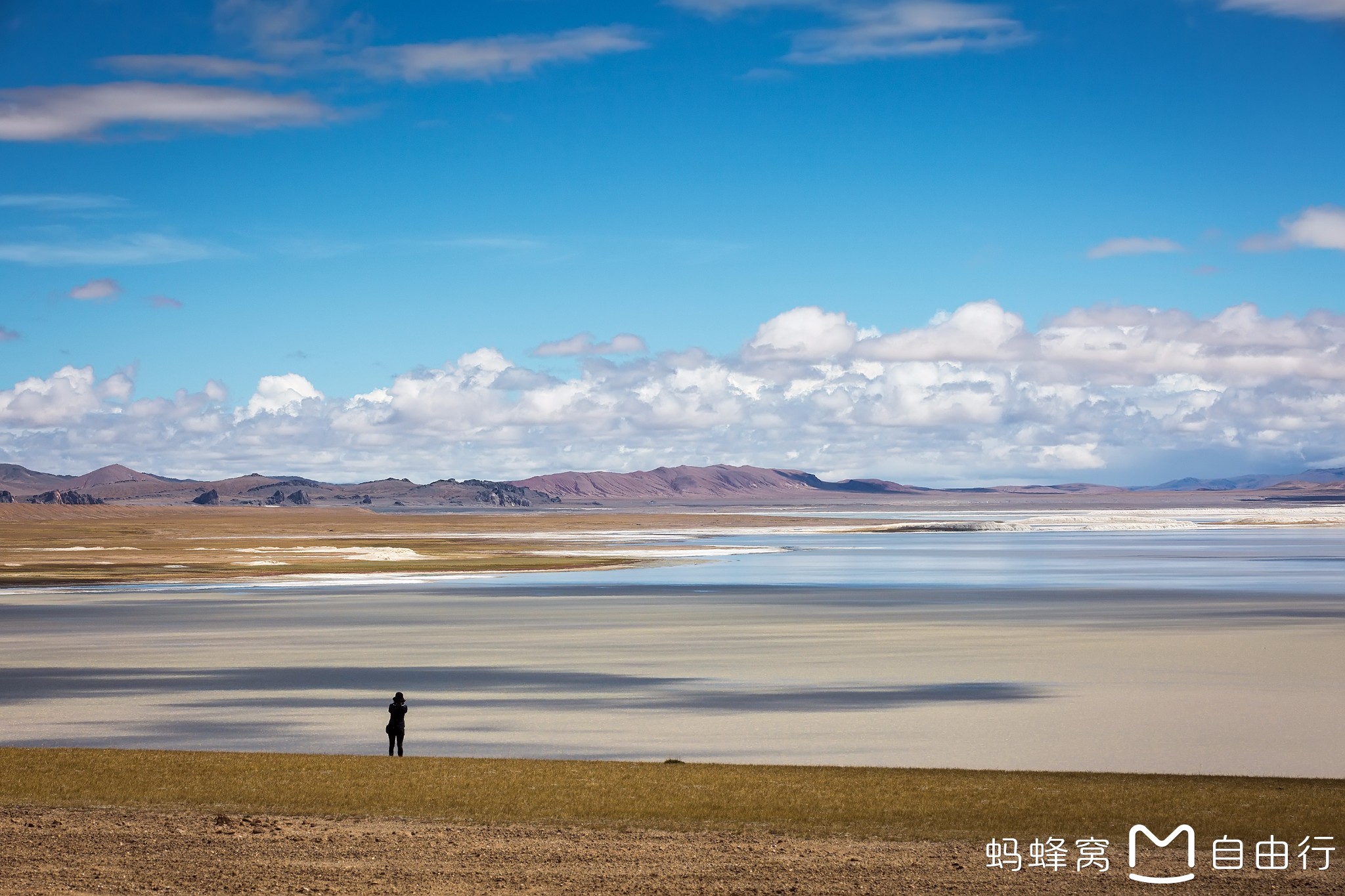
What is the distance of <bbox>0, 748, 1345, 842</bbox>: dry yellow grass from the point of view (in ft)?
49.1

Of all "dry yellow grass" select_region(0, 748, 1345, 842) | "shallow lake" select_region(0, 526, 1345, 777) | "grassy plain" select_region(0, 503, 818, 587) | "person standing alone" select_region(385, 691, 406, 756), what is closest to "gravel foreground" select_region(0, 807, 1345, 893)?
"dry yellow grass" select_region(0, 748, 1345, 842)

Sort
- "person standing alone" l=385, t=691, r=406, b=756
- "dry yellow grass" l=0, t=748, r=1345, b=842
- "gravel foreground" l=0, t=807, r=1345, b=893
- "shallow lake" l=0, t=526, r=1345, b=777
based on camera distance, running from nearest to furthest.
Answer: "gravel foreground" l=0, t=807, r=1345, b=893 → "dry yellow grass" l=0, t=748, r=1345, b=842 → "person standing alone" l=385, t=691, r=406, b=756 → "shallow lake" l=0, t=526, r=1345, b=777

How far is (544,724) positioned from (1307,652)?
851 inches

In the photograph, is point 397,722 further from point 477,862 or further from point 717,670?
point 717,670

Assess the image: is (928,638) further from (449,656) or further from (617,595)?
(617,595)

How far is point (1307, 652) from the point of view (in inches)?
1369

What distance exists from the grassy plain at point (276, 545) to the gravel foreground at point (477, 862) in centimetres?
5023

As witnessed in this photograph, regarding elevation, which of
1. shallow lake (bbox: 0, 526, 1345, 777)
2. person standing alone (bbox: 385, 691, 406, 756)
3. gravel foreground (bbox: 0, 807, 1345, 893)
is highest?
person standing alone (bbox: 385, 691, 406, 756)

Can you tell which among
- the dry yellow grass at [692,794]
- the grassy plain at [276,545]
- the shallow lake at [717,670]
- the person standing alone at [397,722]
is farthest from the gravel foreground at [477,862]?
the grassy plain at [276,545]

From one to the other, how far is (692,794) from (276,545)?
8305cm

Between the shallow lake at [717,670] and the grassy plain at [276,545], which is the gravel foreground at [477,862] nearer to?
the shallow lake at [717,670]

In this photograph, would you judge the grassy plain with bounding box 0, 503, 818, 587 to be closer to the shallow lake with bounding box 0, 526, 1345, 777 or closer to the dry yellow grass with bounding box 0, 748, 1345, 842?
the shallow lake with bounding box 0, 526, 1345, 777

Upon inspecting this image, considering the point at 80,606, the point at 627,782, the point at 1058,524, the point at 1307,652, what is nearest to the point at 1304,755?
the point at 627,782

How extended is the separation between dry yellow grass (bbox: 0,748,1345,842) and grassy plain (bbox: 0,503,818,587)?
47.0 meters
